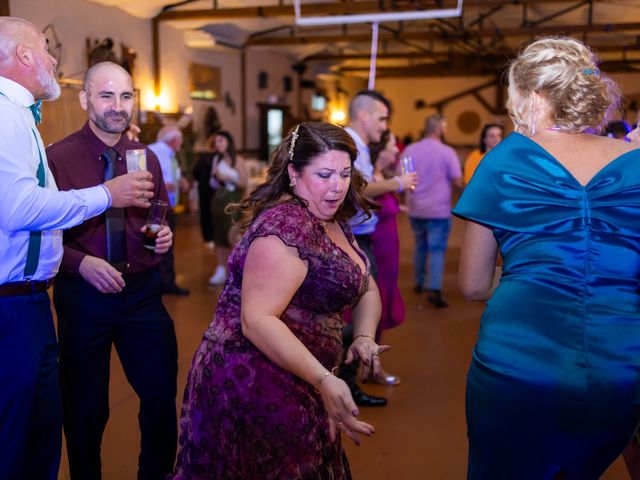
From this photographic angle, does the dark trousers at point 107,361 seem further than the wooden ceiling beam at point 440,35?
No

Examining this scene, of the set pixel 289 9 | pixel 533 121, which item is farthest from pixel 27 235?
pixel 289 9

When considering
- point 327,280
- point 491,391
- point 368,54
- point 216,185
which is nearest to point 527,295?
point 491,391

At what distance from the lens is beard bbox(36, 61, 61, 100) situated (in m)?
1.91

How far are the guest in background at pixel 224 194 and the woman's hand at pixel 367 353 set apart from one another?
176 inches

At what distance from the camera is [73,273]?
224 centimetres

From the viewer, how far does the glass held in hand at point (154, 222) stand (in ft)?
7.50

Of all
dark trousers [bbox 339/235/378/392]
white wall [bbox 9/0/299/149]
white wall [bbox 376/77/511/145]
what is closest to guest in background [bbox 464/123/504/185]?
dark trousers [bbox 339/235/378/392]

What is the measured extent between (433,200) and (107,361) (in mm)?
3846

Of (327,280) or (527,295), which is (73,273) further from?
(527,295)

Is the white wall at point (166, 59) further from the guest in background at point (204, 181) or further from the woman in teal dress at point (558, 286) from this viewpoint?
the woman in teal dress at point (558, 286)

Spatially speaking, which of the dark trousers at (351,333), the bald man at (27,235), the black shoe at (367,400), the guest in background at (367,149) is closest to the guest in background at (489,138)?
the guest in background at (367,149)

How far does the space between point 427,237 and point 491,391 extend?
456 centimetres

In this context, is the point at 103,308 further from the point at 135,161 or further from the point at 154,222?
the point at 135,161

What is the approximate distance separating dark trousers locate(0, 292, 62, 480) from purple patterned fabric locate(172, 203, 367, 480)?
0.46 meters
